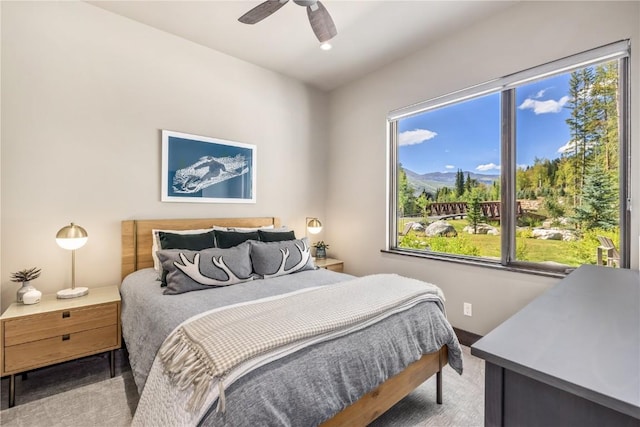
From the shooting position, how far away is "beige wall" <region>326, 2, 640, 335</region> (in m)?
2.13

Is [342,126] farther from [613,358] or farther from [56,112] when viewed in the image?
[613,358]

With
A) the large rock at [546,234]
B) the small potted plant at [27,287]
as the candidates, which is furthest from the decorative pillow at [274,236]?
the large rock at [546,234]

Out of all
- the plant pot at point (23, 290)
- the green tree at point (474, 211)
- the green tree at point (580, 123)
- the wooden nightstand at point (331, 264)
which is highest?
the green tree at point (580, 123)

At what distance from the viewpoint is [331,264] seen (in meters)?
3.68

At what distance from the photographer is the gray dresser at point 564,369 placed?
0.55 metres

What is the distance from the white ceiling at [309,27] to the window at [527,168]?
2.06 feet

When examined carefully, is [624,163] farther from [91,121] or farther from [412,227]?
[91,121]

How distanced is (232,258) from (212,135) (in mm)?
1543

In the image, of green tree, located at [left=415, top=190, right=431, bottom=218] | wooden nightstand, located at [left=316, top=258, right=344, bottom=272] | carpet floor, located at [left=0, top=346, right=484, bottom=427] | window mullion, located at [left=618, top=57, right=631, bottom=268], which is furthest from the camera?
wooden nightstand, located at [left=316, top=258, right=344, bottom=272]

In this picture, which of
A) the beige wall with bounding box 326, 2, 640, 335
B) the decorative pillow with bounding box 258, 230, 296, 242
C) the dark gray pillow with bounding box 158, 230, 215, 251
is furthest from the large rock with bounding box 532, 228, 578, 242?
the dark gray pillow with bounding box 158, 230, 215, 251

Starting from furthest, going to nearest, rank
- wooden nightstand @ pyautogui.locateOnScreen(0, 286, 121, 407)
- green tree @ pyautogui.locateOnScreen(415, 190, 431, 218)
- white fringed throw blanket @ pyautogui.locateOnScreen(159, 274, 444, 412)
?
green tree @ pyautogui.locateOnScreen(415, 190, 431, 218)
wooden nightstand @ pyautogui.locateOnScreen(0, 286, 121, 407)
white fringed throw blanket @ pyautogui.locateOnScreen(159, 274, 444, 412)

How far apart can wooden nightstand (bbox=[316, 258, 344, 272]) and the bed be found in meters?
1.18

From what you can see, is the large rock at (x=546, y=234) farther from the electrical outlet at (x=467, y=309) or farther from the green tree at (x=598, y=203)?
the electrical outlet at (x=467, y=309)

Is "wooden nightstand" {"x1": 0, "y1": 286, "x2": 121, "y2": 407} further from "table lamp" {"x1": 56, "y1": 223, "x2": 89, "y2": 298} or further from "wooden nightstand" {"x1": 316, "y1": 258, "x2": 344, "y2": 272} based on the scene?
"wooden nightstand" {"x1": 316, "y1": 258, "x2": 344, "y2": 272}
